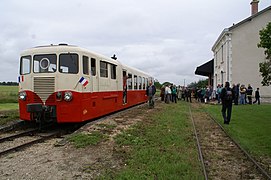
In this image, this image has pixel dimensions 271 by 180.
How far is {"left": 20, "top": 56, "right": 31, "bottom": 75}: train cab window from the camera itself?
9.54 m

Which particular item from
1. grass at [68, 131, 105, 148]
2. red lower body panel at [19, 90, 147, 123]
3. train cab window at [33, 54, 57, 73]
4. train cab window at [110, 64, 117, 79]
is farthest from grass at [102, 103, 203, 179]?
train cab window at [110, 64, 117, 79]

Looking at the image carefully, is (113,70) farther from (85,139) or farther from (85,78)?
(85,139)

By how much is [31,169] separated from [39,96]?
4241 millimetres

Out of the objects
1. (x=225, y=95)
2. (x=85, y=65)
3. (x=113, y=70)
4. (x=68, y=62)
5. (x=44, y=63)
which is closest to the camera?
(x=68, y=62)

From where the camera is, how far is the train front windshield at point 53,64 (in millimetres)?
9188

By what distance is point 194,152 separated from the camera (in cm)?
646

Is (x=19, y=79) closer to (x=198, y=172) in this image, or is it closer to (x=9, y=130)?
(x=9, y=130)

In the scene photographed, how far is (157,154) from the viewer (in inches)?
240

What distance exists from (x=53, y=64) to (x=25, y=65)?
1179mm

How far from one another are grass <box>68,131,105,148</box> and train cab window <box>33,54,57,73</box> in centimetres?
267

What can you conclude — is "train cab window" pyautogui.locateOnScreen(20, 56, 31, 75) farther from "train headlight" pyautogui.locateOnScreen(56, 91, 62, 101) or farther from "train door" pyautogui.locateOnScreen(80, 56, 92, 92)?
"train door" pyautogui.locateOnScreen(80, 56, 92, 92)

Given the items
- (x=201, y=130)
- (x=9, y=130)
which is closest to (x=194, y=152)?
(x=201, y=130)

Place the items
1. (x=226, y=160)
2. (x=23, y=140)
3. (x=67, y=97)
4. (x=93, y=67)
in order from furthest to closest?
(x=93, y=67), (x=67, y=97), (x=23, y=140), (x=226, y=160)

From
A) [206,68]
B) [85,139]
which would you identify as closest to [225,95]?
[85,139]
